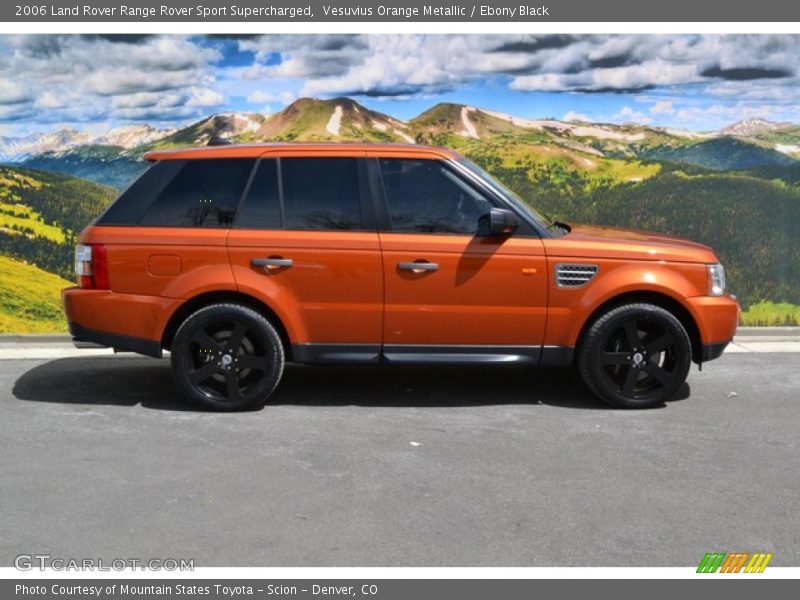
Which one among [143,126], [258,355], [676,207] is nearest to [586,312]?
[258,355]

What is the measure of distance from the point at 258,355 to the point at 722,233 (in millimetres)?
5676

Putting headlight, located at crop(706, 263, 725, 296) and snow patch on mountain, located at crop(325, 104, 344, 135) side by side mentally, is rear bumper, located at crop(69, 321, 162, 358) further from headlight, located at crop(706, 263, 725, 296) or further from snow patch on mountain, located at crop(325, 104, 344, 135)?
snow patch on mountain, located at crop(325, 104, 344, 135)

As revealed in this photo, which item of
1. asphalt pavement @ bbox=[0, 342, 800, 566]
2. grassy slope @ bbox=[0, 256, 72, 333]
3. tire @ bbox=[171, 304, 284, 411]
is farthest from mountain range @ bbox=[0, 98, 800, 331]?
tire @ bbox=[171, 304, 284, 411]

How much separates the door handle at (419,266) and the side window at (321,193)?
0.41 metres

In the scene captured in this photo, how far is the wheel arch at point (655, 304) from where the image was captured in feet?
20.5

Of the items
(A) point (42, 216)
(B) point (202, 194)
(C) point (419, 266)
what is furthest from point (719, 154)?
(A) point (42, 216)

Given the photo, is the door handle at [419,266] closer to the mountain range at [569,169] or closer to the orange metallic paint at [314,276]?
the orange metallic paint at [314,276]

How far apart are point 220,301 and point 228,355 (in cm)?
37

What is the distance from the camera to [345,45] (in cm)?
937

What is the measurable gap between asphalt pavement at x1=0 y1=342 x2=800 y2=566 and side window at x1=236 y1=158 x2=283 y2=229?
50.3 inches

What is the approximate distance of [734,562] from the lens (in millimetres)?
3977

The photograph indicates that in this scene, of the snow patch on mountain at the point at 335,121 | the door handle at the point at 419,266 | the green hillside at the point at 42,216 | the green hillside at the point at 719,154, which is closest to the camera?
the door handle at the point at 419,266

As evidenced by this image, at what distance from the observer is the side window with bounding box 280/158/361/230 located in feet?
20.2

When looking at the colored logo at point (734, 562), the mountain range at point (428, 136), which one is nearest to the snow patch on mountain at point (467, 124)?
the mountain range at point (428, 136)
